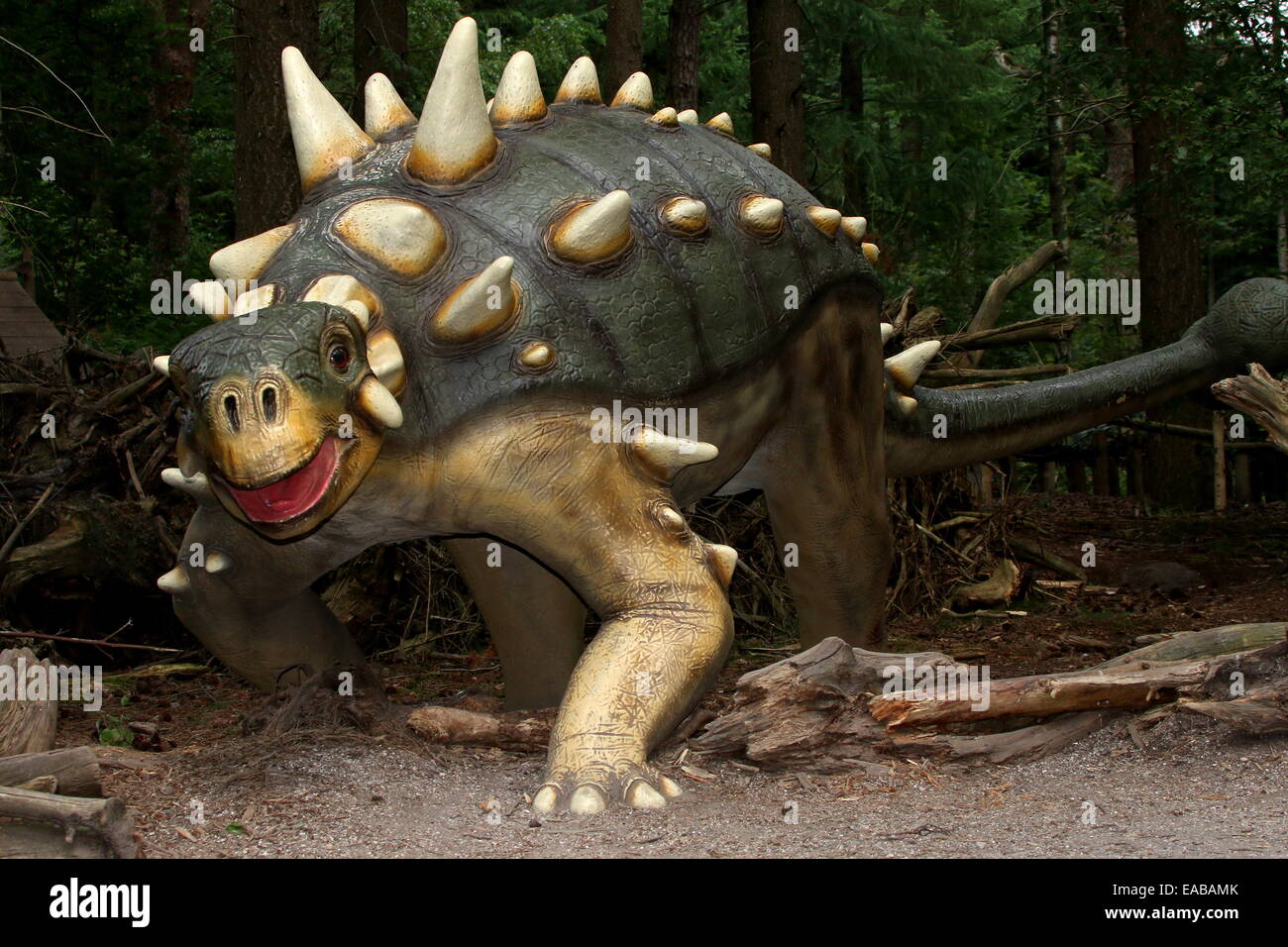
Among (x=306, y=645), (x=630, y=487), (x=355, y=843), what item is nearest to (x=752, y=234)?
(x=630, y=487)

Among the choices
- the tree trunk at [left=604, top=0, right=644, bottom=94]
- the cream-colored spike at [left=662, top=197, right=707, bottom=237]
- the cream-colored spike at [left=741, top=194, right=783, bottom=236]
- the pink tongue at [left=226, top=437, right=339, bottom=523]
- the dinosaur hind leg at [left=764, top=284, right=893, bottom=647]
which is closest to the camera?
the pink tongue at [left=226, top=437, right=339, bottom=523]

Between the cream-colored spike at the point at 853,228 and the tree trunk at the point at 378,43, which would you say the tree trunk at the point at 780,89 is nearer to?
the tree trunk at the point at 378,43

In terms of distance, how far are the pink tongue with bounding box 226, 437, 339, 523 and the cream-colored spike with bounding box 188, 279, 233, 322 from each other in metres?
0.64

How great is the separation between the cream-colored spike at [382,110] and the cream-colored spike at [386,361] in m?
1.00

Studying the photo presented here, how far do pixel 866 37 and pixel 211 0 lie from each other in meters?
7.39

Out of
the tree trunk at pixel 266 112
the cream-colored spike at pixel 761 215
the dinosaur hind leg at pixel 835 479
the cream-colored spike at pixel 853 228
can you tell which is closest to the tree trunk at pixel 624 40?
the tree trunk at pixel 266 112

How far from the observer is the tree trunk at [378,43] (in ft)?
31.0

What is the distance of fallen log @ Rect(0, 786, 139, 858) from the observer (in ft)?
9.16

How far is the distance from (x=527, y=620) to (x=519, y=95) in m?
1.76

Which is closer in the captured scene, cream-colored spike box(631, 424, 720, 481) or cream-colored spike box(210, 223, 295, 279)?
cream-colored spike box(631, 424, 720, 481)

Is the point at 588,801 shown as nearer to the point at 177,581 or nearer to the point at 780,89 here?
the point at 177,581

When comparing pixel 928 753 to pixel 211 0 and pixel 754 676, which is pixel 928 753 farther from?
pixel 211 0

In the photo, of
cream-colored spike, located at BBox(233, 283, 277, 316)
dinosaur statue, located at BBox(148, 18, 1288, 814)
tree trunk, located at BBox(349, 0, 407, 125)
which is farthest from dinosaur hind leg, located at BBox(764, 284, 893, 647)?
tree trunk, located at BBox(349, 0, 407, 125)

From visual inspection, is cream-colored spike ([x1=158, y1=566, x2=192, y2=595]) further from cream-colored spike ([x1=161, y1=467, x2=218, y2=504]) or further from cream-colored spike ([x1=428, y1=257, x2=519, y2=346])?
cream-colored spike ([x1=428, y1=257, x2=519, y2=346])
